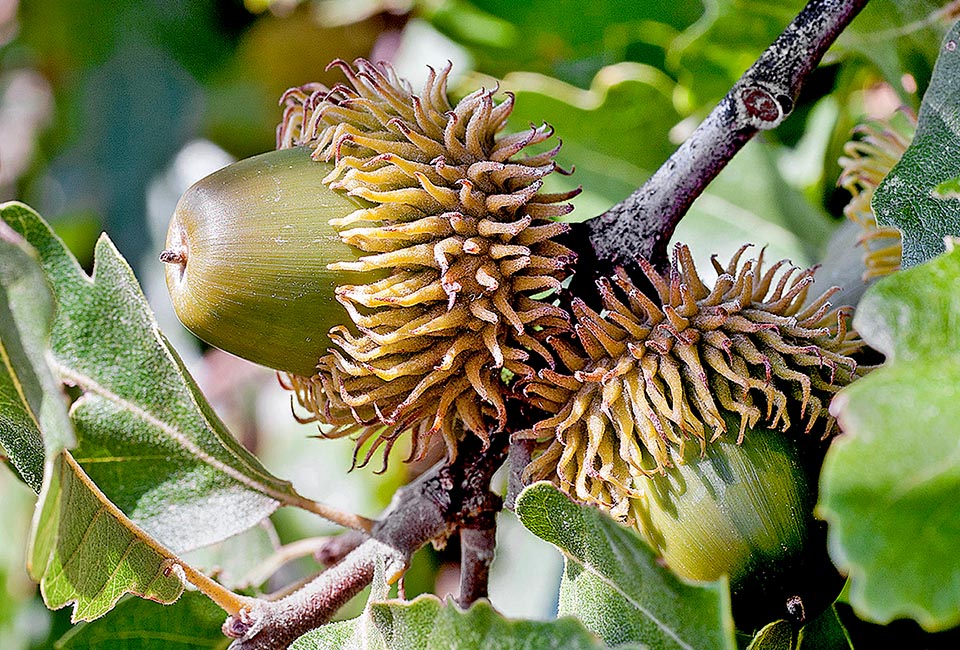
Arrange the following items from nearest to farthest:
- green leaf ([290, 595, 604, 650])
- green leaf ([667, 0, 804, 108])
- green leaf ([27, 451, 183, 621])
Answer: green leaf ([290, 595, 604, 650]) → green leaf ([27, 451, 183, 621]) → green leaf ([667, 0, 804, 108])

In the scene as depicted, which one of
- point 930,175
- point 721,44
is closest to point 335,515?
point 930,175

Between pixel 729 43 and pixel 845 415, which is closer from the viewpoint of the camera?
pixel 845 415

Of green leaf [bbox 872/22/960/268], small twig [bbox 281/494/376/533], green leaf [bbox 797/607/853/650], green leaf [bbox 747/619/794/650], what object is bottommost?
small twig [bbox 281/494/376/533]

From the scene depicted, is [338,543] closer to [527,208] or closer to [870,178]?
[527,208]

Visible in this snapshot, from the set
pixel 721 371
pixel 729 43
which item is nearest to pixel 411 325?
pixel 721 371

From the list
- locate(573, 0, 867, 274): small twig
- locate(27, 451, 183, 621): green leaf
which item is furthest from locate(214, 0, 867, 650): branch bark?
locate(27, 451, 183, 621): green leaf

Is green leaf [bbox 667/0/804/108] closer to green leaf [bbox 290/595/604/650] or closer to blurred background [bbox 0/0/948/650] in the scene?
blurred background [bbox 0/0/948/650]
